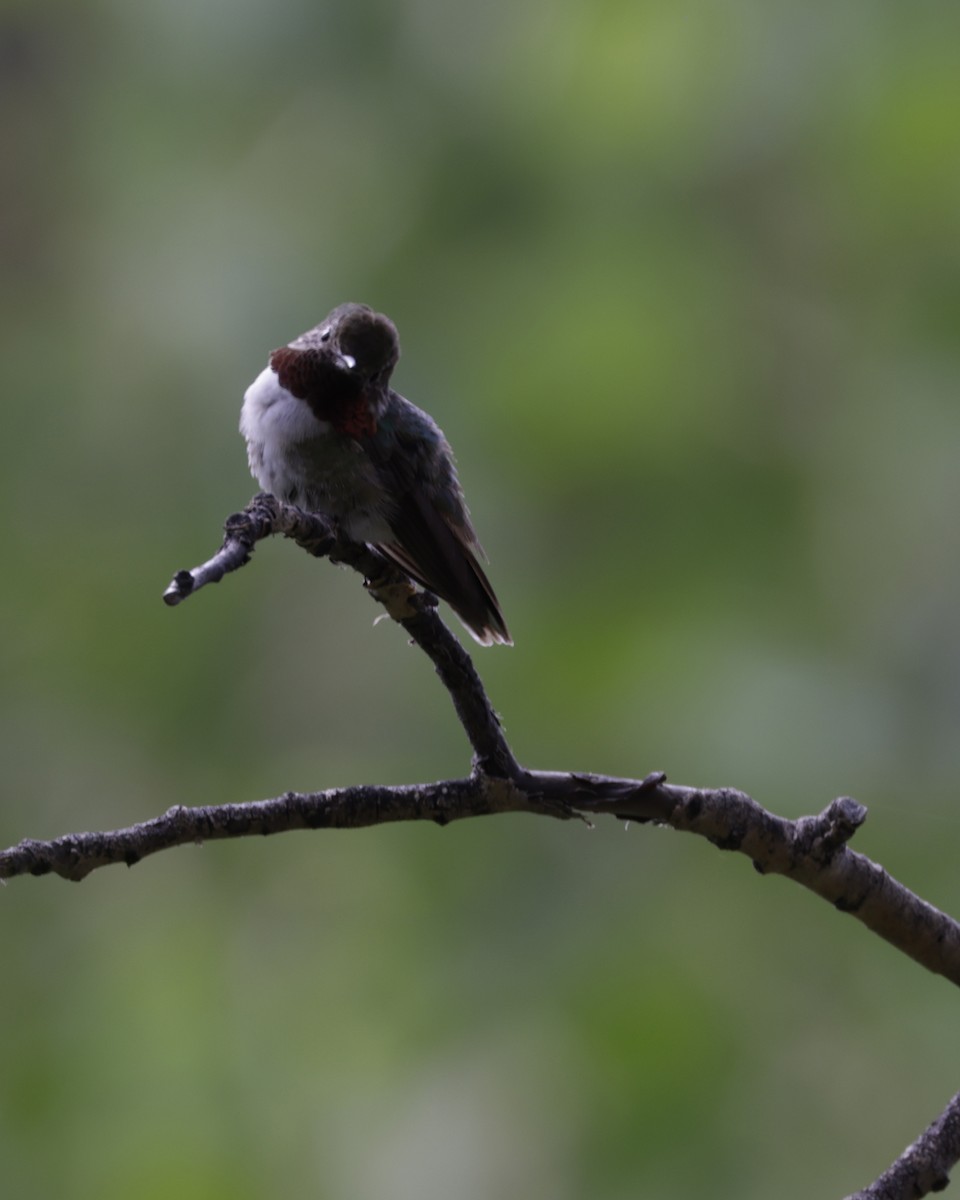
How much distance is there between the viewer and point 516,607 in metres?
6.39

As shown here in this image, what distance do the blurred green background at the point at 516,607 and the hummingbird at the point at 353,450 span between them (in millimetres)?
3263

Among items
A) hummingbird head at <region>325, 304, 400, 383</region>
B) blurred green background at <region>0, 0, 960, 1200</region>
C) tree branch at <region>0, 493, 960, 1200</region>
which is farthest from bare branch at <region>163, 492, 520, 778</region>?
blurred green background at <region>0, 0, 960, 1200</region>

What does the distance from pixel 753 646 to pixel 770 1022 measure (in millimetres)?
1655

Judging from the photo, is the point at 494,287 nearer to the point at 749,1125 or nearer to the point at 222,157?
the point at 222,157

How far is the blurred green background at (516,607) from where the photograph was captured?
17.0 feet

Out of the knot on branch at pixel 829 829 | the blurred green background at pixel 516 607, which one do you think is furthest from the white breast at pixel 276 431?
the blurred green background at pixel 516 607

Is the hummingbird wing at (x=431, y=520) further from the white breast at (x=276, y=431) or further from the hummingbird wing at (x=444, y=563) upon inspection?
the white breast at (x=276, y=431)

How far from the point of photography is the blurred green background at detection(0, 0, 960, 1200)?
5168mm

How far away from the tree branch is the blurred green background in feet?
11.5

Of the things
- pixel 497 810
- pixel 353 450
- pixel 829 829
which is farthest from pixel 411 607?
pixel 353 450

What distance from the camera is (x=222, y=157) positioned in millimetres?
7910

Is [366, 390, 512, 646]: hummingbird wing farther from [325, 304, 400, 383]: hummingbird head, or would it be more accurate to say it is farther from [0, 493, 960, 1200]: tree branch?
[0, 493, 960, 1200]: tree branch

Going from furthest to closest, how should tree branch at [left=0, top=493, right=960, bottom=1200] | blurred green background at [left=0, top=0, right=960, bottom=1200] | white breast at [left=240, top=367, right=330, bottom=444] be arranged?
blurred green background at [left=0, top=0, right=960, bottom=1200] < white breast at [left=240, top=367, right=330, bottom=444] < tree branch at [left=0, top=493, right=960, bottom=1200]

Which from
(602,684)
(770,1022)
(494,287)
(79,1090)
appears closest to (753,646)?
(602,684)
